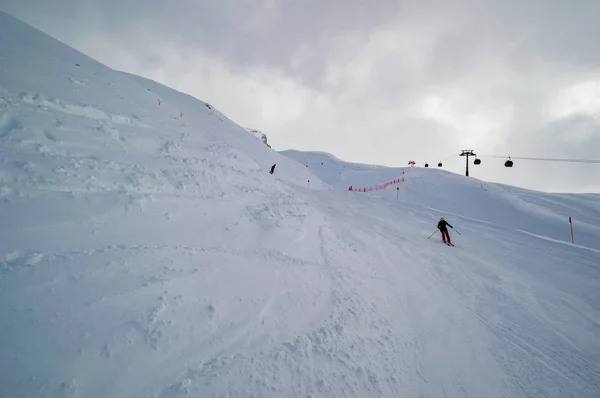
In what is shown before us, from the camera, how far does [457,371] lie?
16.5ft

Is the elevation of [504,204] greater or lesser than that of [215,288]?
greater

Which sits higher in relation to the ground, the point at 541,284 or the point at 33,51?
the point at 33,51

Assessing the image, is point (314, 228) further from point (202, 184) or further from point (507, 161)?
point (507, 161)

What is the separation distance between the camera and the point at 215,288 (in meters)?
5.61

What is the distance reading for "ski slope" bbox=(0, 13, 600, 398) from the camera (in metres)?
3.97

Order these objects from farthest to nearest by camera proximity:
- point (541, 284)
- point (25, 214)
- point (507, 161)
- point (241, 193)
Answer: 1. point (507, 161)
2. point (241, 193)
3. point (541, 284)
4. point (25, 214)

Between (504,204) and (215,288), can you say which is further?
(504,204)

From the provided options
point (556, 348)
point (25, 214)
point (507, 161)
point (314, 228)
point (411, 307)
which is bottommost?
point (556, 348)

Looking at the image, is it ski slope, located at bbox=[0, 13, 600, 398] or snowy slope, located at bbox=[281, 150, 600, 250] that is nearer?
ski slope, located at bbox=[0, 13, 600, 398]

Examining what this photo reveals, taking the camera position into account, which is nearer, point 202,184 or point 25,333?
point 25,333

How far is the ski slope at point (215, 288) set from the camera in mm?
3973

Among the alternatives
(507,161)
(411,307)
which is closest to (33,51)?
(411,307)

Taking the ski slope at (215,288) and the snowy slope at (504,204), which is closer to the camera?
the ski slope at (215,288)

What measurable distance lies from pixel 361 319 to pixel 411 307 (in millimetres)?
1813
